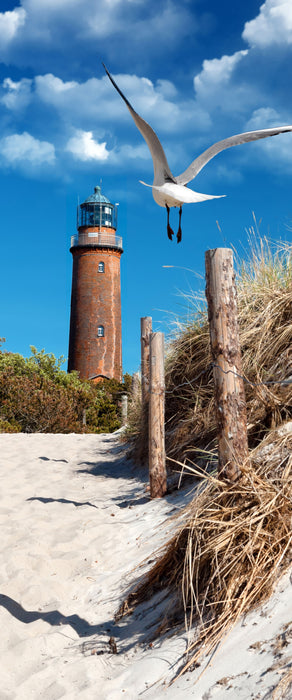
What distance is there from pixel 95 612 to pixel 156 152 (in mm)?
2888

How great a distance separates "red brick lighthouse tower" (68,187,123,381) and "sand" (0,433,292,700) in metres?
20.9

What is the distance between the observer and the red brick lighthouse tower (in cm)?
2814

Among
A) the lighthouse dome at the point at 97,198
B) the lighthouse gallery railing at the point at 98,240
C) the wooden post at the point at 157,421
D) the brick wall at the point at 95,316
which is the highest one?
the lighthouse dome at the point at 97,198

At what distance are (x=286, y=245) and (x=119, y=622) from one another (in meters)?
4.65

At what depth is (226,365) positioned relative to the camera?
3523mm

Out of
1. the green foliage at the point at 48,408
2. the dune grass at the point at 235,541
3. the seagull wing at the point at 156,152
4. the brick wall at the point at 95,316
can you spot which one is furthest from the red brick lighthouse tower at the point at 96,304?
the seagull wing at the point at 156,152

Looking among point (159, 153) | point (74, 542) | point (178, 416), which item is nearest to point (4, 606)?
point (74, 542)

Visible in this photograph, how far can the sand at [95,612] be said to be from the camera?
7.93ft

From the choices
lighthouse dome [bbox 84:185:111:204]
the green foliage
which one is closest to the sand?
the green foliage

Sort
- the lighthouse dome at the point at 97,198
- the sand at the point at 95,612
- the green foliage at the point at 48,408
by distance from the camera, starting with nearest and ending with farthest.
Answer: the sand at the point at 95,612 → the green foliage at the point at 48,408 → the lighthouse dome at the point at 97,198

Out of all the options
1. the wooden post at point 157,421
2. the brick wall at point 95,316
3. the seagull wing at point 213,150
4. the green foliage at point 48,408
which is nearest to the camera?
the seagull wing at point 213,150

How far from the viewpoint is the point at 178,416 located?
6.94 metres

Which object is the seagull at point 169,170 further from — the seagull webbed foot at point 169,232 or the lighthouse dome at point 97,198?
the lighthouse dome at point 97,198

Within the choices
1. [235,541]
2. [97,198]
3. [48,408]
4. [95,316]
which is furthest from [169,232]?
[97,198]
